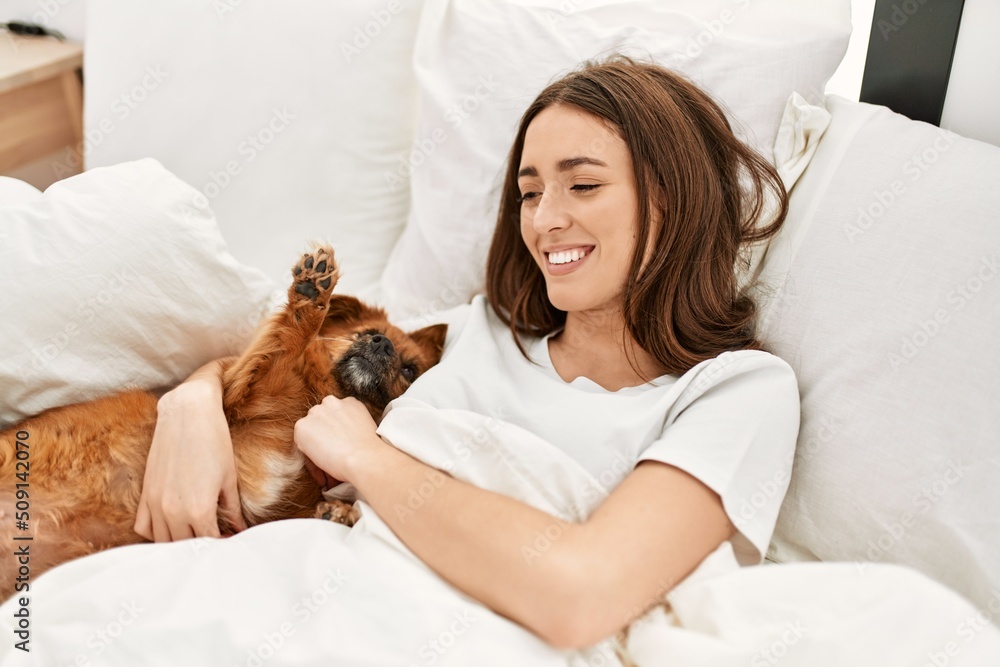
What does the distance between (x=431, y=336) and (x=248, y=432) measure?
0.49 m

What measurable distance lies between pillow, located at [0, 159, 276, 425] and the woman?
0.43 feet

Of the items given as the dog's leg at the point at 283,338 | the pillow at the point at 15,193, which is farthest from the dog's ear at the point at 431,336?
the pillow at the point at 15,193

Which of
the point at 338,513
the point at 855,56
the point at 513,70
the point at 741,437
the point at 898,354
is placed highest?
the point at 855,56

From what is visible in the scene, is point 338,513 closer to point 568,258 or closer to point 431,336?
point 431,336

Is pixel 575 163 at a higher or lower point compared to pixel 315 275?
higher

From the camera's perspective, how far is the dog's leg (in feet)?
5.00

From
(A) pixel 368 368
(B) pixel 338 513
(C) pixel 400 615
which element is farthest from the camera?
(A) pixel 368 368

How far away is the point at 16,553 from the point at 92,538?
117mm

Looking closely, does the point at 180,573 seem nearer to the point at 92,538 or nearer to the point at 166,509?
the point at 166,509

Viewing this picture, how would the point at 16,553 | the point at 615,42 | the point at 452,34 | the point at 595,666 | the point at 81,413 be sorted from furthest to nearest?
the point at 452,34, the point at 615,42, the point at 81,413, the point at 16,553, the point at 595,666

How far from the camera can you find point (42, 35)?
2.34m

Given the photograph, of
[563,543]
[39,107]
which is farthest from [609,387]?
[39,107]

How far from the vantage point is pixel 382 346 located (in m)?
1.67

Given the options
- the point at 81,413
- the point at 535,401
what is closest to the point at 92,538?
the point at 81,413
